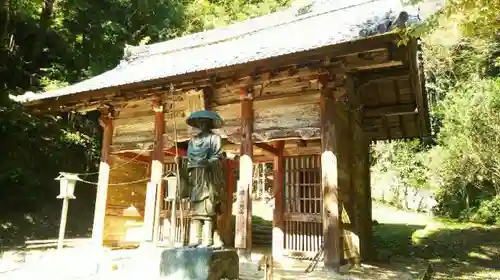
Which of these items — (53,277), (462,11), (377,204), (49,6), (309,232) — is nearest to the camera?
(462,11)

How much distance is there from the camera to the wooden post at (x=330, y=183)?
7.16m

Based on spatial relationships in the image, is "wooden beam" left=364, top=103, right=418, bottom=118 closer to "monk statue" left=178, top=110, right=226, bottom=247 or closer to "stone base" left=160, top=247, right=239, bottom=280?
"monk statue" left=178, top=110, right=226, bottom=247

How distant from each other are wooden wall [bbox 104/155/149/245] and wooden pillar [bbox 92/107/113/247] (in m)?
0.35

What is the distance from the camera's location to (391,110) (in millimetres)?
10758

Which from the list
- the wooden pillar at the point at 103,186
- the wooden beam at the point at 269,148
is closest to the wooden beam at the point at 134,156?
the wooden pillar at the point at 103,186

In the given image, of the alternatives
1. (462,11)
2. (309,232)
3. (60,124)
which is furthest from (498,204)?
(60,124)

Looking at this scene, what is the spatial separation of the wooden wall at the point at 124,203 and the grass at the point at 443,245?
7642 millimetres

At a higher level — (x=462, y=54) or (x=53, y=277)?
(x=462, y=54)

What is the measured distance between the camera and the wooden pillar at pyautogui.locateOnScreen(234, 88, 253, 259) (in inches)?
314

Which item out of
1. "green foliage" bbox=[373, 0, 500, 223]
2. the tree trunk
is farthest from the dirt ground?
the tree trunk

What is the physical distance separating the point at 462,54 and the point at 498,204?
1028 cm

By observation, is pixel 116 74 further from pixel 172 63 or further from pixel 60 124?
pixel 60 124

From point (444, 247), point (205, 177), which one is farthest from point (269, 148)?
point (444, 247)

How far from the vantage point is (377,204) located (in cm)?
2355
